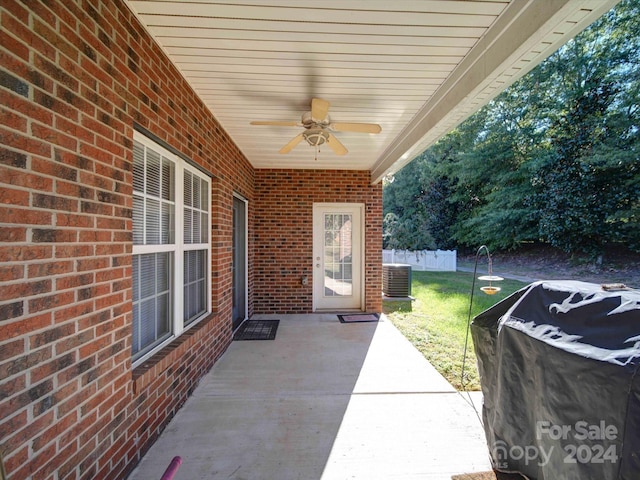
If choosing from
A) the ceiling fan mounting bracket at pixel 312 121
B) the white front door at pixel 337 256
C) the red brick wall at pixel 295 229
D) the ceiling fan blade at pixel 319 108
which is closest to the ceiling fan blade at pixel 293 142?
the ceiling fan mounting bracket at pixel 312 121

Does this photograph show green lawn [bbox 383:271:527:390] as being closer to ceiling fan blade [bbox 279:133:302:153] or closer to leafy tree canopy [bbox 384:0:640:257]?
ceiling fan blade [bbox 279:133:302:153]

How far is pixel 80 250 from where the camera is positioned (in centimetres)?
139

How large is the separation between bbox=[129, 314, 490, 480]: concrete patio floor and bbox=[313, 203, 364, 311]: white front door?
2.18m

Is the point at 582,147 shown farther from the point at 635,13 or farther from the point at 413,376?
the point at 413,376

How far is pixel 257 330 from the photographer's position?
449 centimetres

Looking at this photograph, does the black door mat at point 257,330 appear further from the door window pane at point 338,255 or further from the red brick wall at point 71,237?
the red brick wall at point 71,237

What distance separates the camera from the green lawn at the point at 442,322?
10.9 ft

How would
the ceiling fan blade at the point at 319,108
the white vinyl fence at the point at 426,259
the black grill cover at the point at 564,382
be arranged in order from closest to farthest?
the black grill cover at the point at 564,382
the ceiling fan blade at the point at 319,108
the white vinyl fence at the point at 426,259

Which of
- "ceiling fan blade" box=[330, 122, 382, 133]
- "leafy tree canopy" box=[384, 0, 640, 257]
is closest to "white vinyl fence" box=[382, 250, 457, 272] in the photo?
"leafy tree canopy" box=[384, 0, 640, 257]

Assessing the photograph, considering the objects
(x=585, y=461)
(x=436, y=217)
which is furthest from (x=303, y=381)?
(x=436, y=217)

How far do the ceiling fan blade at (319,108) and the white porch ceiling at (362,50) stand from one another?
0.15 m

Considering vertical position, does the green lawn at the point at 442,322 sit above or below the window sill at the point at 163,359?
below

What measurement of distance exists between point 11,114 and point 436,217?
56.7 ft

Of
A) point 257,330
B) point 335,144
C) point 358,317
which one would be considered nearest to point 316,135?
point 335,144
